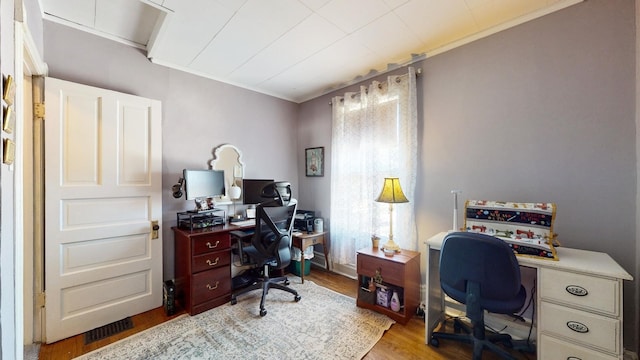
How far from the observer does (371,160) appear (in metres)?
2.79

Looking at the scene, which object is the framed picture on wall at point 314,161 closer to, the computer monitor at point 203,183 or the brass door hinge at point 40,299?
the computer monitor at point 203,183

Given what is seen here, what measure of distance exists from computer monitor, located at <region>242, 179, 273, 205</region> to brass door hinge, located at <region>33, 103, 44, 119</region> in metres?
1.76

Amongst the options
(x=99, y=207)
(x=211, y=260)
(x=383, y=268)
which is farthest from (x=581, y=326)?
(x=99, y=207)

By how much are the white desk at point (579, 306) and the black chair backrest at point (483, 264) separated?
0.18 meters

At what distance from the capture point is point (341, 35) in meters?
2.10

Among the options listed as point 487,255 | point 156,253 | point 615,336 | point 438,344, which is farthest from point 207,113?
point 615,336

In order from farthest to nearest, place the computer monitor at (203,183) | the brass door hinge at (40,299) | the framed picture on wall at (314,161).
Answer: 1. the framed picture on wall at (314,161)
2. the computer monitor at (203,183)
3. the brass door hinge at (40,299)

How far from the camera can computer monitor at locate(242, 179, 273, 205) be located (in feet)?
9.99

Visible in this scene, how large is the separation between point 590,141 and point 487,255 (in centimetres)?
115

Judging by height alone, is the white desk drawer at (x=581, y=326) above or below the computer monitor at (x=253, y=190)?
below

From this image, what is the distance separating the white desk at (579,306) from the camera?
4.11ft

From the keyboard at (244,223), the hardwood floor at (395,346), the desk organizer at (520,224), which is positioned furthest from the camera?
the keyboard at (244,223)

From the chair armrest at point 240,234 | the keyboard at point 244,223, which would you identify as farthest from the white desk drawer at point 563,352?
the keyboard at point 244,223

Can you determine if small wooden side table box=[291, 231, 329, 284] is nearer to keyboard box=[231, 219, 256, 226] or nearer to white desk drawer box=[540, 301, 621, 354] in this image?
keyboard box=[231, 219, 256, 226]
